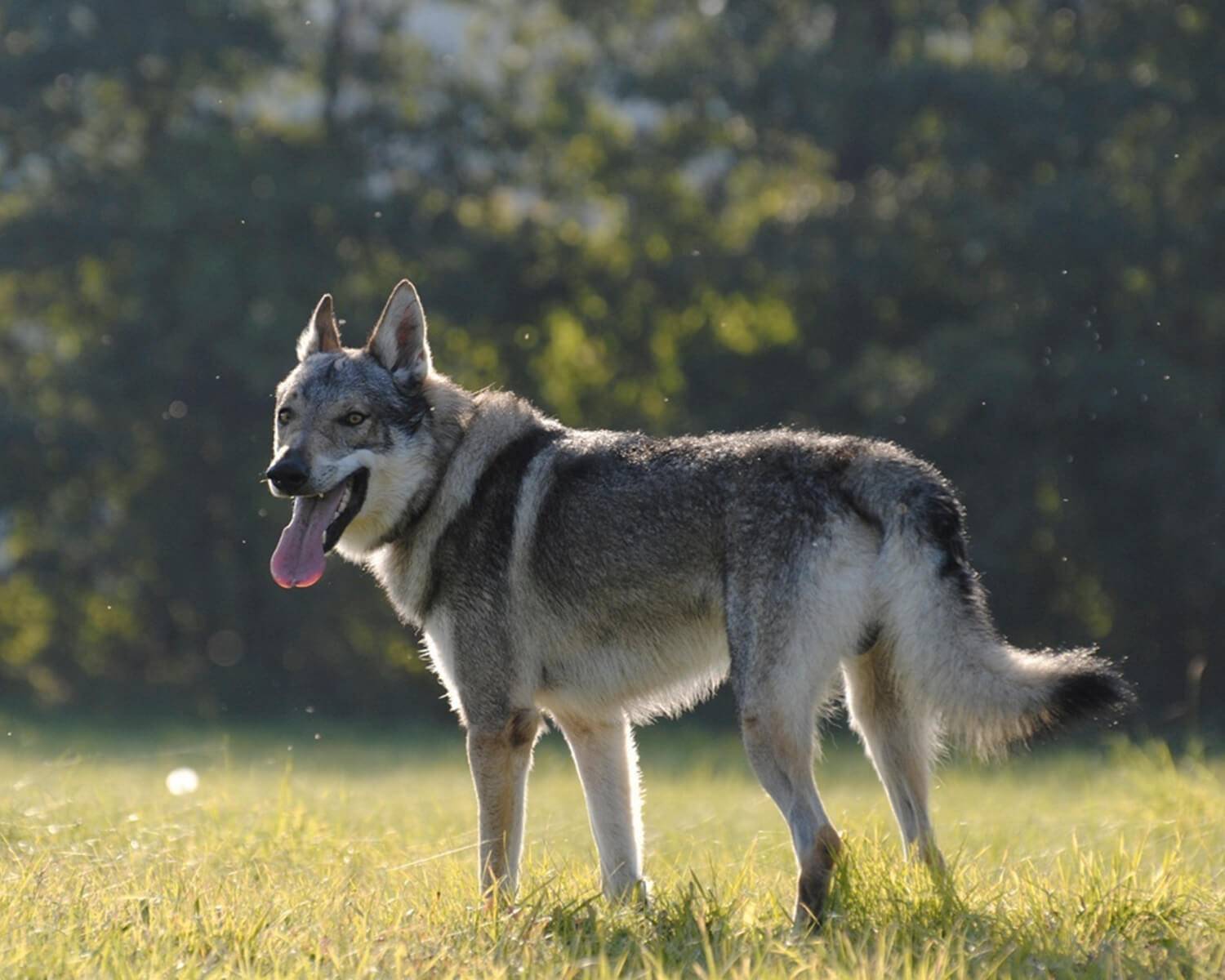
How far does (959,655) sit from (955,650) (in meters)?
0.02

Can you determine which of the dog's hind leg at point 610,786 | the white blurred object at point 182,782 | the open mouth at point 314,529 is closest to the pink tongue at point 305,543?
the open mouth at point 314,529

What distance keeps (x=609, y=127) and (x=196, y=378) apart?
657cm

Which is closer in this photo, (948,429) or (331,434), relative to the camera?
(331,434)

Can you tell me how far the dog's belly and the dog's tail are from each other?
27.0 inches

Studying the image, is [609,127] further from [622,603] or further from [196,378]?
[622,603]

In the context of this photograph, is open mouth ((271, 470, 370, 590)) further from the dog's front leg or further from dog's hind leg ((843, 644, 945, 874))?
dog's hind leg ((843, 644, 945, 874))

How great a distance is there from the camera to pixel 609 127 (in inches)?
902

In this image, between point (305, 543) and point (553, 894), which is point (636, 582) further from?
point (305, 543)

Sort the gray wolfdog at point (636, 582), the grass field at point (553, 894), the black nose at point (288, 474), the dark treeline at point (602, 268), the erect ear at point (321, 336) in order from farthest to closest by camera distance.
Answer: the dark treeline at point (602, 268), the erect ear at point (321, 336), the black nose at point (288, 474), the gray wolfdog at point (636, 582), the grass field at point (553, 894)

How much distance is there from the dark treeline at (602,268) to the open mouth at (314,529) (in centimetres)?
1254

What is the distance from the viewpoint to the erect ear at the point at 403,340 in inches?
257

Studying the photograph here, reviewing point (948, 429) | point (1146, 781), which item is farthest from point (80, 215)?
point (1146, 781)

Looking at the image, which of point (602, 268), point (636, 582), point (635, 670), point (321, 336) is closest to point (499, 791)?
point (635, 670)

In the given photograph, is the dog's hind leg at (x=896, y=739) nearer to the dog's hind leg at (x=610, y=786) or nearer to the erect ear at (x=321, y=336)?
the dog's hind leg at (x=610, y=786)
